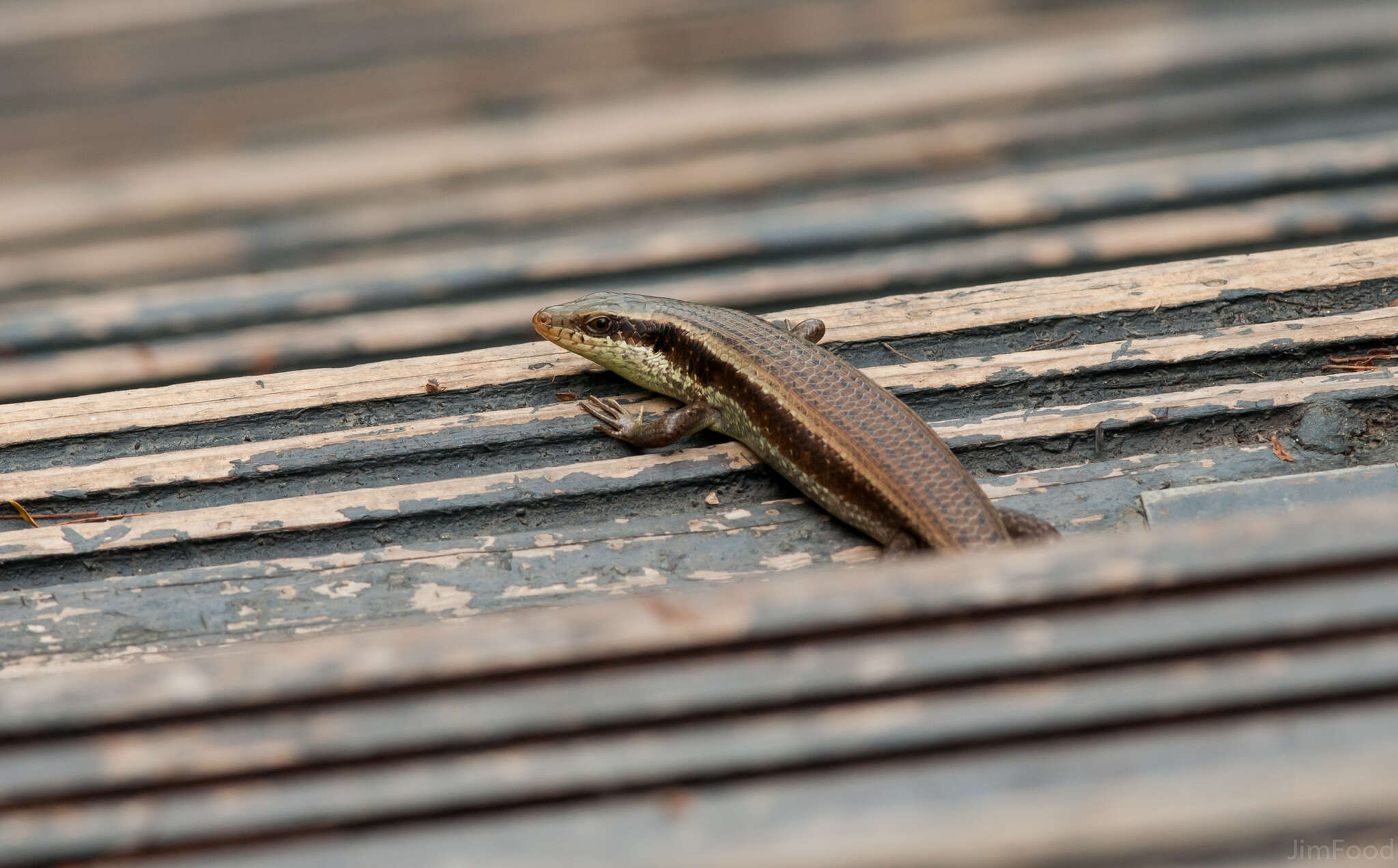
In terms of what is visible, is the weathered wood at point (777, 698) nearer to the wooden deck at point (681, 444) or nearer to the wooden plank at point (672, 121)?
the wooden deck at point (681, 444)

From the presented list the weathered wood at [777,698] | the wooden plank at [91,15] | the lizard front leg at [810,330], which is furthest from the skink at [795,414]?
the wooden plank at [91,15]

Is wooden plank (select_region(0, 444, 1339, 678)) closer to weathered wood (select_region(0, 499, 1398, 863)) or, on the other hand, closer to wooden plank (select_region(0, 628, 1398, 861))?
weathered wood (select_region(0, 499, 1398, 863))

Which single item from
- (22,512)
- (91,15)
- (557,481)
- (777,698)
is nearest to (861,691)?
(777,698)

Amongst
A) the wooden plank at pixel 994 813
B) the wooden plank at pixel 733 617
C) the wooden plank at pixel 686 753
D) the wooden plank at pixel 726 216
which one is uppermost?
the wooden plank at pixel 726 216

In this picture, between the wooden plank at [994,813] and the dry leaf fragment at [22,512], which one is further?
the dry leaf fragment at [22,512]

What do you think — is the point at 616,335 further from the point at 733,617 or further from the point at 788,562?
the point at 733,617

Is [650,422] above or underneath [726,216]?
underneath
